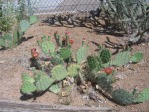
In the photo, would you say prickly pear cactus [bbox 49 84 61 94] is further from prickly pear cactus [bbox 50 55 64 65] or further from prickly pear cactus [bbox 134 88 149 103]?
prickly pear cactus [bbox 134 88 149 103]

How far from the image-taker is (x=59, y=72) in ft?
15.8

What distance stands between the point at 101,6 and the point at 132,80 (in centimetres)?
236

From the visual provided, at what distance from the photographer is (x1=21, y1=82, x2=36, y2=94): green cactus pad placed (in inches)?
180

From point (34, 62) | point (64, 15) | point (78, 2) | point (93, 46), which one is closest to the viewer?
point (34, 62)

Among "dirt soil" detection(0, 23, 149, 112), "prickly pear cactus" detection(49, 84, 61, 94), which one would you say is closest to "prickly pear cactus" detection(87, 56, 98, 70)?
"dirt soil" detection(0, 23, 149, 112)

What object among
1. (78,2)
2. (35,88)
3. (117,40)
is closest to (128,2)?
(117,40)

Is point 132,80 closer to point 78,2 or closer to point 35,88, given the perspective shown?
point 35,88

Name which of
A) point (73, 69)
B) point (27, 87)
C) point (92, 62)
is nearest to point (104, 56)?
point (92, 62)

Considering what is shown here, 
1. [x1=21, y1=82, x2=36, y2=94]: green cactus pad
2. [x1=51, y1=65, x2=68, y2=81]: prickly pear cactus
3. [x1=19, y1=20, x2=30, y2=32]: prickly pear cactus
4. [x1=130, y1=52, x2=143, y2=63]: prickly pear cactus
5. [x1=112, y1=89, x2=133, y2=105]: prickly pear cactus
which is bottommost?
[x1=112, y1=89, x2=133, y2=105]: prickly pear cactus

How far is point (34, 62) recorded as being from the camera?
18.4ft

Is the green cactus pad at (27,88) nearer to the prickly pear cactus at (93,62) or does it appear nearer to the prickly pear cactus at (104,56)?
the prickly pear cactus at (93,62)

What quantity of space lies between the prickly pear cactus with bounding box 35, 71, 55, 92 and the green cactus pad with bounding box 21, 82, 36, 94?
0.06 m

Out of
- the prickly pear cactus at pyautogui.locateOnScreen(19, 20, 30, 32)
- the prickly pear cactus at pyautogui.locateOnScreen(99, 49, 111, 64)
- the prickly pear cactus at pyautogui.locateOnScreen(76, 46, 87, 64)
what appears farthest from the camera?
the prickly pear cactus at pyautogui.locateOnScreen(19, 20, 30, 32)

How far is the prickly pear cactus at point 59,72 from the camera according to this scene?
475 centimetres
